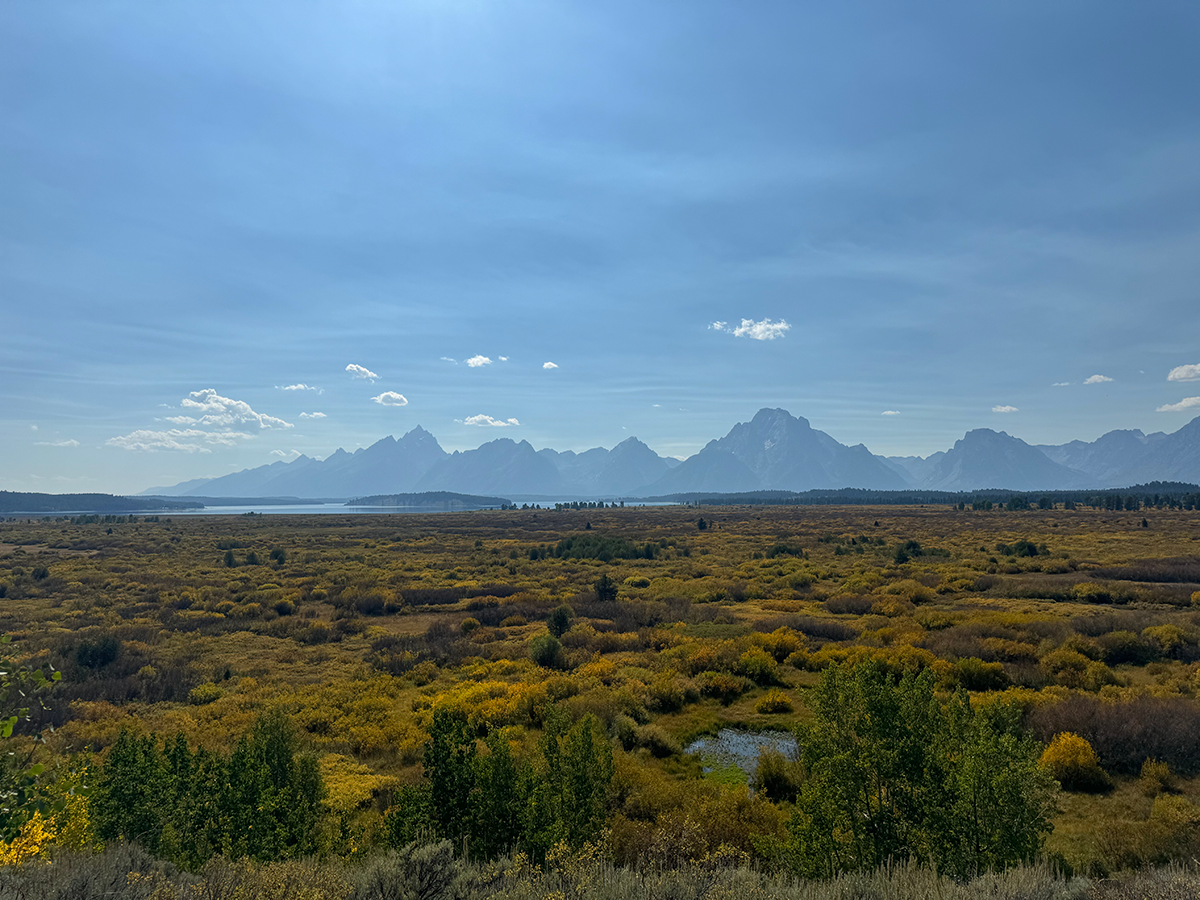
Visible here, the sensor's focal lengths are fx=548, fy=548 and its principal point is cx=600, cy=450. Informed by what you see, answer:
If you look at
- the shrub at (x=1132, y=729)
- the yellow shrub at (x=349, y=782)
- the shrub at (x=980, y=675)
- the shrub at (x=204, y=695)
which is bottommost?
the shrub at (x=204, y=695)

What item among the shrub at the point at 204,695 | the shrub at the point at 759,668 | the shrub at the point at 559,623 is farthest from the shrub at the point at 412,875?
the shrub at the point at 559,623

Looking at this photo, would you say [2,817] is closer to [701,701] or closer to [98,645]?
[701,701]

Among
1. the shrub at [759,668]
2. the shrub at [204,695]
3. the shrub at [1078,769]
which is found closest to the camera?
the shrub at [1078,769]

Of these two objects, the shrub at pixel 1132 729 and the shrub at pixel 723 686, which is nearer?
the shrub at pixel 1132 729

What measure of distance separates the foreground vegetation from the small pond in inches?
15.7

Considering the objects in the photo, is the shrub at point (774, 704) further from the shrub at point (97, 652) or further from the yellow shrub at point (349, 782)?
the shrub at point (97, 652)

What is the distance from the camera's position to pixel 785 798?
11234 millimetres

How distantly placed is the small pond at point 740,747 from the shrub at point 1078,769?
16.5 ft

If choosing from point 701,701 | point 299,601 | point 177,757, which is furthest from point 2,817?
point 299,601

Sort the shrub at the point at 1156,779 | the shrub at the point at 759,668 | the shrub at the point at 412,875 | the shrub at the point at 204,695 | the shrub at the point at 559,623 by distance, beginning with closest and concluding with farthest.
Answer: the shrub at the point at 412,875 < the shrub at the point at 1156,779 < the shrub at the point at 204,695 < the shrub at the point at 759,668 < the shrub at the point at 559,623

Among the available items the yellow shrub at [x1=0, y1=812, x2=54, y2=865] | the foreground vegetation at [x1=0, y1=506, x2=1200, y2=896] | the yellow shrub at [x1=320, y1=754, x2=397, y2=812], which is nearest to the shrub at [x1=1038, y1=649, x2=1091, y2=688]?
the foreground vegetation at [x1=0, y1=506, x2=1200, y2=896]

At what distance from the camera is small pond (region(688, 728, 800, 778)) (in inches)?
514

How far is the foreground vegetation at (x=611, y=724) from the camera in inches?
272

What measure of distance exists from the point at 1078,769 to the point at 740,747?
6.86m
